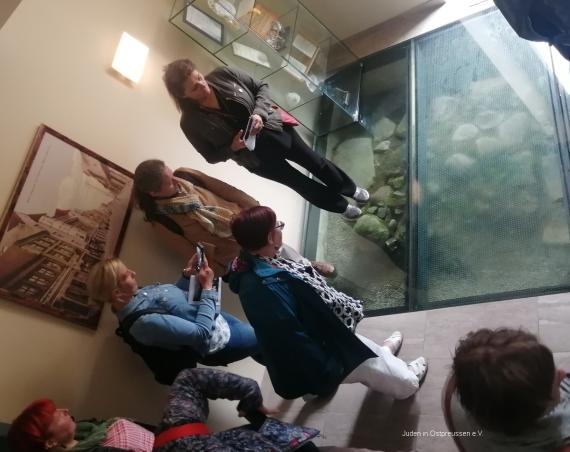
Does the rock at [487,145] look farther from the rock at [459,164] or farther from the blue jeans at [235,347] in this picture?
the blue jeans at [235,347]

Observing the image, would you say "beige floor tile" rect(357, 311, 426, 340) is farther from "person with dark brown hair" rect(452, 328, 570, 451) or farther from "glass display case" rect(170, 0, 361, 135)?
"glass display case" rect(170, 0, 361, 135)

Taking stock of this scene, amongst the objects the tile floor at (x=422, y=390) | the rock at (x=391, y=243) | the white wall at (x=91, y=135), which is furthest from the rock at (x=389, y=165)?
the tile floor at (x=422, y=390)

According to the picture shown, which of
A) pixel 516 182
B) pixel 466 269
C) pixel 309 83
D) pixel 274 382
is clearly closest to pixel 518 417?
pixel 274 382

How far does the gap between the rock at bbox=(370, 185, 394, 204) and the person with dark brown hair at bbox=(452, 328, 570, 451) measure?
1827mm

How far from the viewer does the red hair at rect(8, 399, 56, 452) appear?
182cm

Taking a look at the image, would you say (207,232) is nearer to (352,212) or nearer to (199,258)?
(199,258)

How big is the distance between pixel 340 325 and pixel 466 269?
96cm

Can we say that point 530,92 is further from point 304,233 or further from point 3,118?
point 3,118

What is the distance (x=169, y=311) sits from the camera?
2262 mm

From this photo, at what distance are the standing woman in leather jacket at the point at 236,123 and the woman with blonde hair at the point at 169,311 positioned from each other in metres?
0.61

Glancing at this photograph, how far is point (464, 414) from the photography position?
4.77 ft

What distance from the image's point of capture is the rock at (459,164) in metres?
2.92

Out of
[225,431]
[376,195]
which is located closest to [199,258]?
[225,431]

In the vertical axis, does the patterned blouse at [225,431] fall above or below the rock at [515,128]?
below
